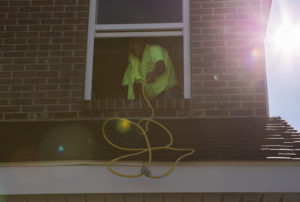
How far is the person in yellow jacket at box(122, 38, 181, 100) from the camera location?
6.39 m

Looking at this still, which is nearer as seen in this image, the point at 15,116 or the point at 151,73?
the point at 15,116

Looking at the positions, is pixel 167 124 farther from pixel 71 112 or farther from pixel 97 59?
pixel 97 59

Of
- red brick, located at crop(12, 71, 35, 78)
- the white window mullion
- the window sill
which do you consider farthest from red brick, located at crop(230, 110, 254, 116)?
red brick, located at crop(12, 71, 35, 78)

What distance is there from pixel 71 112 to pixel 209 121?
5.58 ft

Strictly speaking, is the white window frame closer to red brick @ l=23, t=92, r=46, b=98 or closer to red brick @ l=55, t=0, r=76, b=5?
red brick @ l=55, t=0, r=76, b=5

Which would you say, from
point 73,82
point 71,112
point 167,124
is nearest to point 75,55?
point 73,82

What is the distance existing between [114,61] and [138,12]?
228cm

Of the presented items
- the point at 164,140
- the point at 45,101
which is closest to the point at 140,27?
the point at 45,101

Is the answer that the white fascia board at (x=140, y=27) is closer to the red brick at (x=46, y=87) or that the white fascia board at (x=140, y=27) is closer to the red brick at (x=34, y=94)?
the red brick at (x=46, y=87)

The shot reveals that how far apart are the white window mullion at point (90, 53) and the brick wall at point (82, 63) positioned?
88mm

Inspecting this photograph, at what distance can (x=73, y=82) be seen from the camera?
6094 millimetres

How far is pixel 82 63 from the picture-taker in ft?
20.2

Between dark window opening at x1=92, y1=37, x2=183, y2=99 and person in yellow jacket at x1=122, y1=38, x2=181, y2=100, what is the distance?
0.15 metres

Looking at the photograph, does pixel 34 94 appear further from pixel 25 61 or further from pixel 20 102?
pixel 25 61
